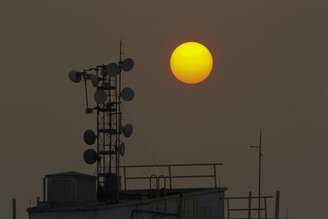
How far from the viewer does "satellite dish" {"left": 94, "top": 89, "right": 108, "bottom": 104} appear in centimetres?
6706

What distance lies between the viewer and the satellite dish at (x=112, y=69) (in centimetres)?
6712

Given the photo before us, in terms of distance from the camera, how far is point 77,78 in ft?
225

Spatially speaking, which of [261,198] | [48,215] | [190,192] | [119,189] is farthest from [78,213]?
[261,198]

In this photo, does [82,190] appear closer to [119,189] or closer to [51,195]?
[51,195]

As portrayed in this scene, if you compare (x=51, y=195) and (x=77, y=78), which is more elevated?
(x=77, y=78)

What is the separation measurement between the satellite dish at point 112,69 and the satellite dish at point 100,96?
1080 mm

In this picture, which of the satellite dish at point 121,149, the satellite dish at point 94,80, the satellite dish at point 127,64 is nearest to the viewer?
the satellite dish at point 94,80

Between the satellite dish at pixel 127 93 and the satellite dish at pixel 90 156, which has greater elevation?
the satellite dish at pixel 127 93

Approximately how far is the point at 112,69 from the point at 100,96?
1618 millimetres

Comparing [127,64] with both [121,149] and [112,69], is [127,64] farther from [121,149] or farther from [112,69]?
[121,149]

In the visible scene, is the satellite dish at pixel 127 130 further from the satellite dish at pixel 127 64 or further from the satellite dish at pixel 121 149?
the satellite dish at pixel 127 64

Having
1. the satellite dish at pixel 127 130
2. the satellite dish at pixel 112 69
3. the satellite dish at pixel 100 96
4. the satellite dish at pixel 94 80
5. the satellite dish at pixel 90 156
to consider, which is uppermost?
the satellite dish at pixel 112 69

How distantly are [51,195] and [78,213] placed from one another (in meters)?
3.02

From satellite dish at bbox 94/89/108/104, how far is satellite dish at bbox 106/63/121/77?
1080mm
